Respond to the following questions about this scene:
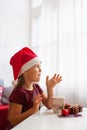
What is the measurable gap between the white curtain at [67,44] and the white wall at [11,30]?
1.30 feet

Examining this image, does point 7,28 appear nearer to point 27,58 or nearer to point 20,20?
point 20,20

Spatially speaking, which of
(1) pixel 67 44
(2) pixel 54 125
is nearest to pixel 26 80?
(2) pixel 54 125

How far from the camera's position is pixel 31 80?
1.48 meters

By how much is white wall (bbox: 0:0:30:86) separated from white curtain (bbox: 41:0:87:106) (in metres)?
0.40

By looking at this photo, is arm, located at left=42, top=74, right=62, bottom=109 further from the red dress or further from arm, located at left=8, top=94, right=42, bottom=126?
arm, located at left=8, top=94, right=42, bottom=126

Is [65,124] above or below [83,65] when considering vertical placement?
below

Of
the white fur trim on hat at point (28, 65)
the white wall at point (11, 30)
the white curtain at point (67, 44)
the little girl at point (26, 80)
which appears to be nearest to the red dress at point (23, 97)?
the little girl at point (26, 80)

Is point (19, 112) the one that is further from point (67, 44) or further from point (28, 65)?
point (67, 44)

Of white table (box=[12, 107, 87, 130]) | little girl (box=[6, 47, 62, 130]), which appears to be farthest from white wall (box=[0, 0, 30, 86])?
white table (box=[12, 107, 87, 130])

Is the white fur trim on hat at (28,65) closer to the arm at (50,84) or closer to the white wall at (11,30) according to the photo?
the arm at (50,84)

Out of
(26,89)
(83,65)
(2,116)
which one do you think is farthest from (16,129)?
(83,65)

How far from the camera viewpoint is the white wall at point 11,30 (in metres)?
3.50

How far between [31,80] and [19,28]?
219cm

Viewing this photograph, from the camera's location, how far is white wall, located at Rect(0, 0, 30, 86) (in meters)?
3.50
